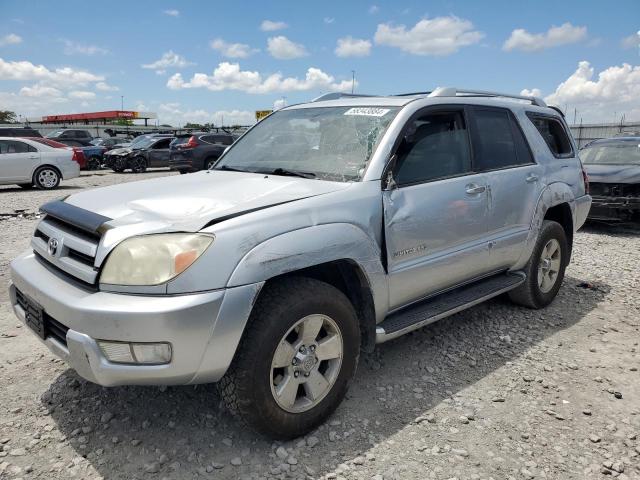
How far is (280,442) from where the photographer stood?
8.52ft

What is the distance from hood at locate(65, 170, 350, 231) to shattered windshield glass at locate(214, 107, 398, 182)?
173 millimetres

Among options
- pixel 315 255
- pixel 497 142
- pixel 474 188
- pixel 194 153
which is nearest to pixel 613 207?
pixel 497 142

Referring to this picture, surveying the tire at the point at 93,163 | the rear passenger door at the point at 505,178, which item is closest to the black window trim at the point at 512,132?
the rear passenger door at the point at 505,178

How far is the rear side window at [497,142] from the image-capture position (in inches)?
148

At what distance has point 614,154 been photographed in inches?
363

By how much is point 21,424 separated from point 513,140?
3971mm

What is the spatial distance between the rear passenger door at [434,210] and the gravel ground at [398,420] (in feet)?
2.03

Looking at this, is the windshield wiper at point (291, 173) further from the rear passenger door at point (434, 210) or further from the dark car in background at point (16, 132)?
the dark car in background at point (16, 132)

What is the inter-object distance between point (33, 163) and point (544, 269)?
13.3m

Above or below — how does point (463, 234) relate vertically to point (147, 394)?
above

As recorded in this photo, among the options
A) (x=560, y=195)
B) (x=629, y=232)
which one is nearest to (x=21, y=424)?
(x=560, y=195)

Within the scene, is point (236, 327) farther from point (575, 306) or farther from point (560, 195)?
point (575, 306)

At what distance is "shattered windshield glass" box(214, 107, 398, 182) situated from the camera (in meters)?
3.09

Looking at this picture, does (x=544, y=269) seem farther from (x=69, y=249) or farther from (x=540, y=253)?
(x=69, y=249)
